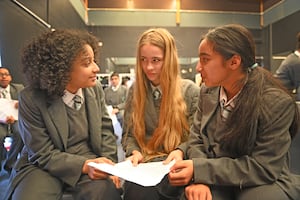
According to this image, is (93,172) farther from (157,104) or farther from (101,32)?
(101,32)

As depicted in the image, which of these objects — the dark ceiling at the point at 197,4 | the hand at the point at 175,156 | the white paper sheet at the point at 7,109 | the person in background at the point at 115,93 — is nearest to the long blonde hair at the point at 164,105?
the hand at the point at 175,156

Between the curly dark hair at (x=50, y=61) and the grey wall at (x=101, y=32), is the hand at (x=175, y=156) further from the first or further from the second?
the grey wall at (x=101, y=32)

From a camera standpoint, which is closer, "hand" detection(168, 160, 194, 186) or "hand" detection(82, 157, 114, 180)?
"hand" detection(168, 160, 194, 186)

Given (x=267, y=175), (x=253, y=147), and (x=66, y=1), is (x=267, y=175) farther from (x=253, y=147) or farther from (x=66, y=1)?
(x=66, y=1)

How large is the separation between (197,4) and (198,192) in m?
6.71

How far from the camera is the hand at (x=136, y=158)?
124 cm

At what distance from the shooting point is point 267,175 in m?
0.96

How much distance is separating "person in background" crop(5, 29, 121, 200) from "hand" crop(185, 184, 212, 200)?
33cm

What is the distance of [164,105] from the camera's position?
146 centimetres

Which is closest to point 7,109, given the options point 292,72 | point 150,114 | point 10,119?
point 10,119

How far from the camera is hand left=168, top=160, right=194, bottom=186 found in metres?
0.99

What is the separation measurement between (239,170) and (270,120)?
0.20 metres

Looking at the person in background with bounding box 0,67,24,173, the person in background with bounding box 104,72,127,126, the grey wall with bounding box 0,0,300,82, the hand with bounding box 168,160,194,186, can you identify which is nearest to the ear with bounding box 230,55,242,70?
the hand with bounding box 168,160,194,186

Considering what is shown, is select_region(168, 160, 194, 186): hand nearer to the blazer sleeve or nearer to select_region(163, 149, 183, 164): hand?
the blazer sleeve
